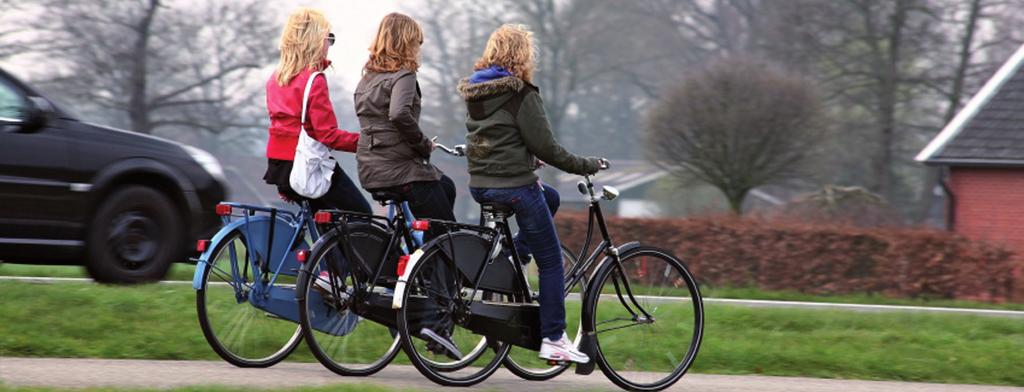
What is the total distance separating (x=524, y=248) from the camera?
23.0 ft

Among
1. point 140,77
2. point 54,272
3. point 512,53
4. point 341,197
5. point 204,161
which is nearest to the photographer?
point 512,53

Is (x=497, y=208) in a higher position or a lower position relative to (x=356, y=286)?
higher

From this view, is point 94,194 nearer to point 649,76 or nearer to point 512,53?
point 512,53

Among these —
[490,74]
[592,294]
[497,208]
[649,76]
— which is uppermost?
[649,76]

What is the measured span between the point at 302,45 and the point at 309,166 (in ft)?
1.99

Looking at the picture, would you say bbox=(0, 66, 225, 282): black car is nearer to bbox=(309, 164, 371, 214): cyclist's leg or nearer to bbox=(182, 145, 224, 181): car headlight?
bbox=(182, 145, 224, 181): car headlight

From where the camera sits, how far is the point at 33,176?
369 inches

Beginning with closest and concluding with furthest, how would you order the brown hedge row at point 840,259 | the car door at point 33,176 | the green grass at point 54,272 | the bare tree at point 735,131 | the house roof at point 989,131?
the car door at point 33,176 < the green grass at point 54,272 < the brown hedge row at point 840,259 < the house roof at point 989,131 < the bare tree at point 735,131

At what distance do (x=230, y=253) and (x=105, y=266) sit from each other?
118 inches

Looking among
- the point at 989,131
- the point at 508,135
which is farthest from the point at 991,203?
the point at 508,135

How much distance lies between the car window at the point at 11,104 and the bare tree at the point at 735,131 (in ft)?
64.6

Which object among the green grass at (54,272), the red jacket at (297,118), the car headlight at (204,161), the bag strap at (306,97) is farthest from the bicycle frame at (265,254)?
the green grass at (54,272)

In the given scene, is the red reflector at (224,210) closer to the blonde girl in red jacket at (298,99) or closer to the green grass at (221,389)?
the blonde girl in red jacket at (298,99)

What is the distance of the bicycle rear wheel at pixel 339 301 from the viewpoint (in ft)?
22.5
